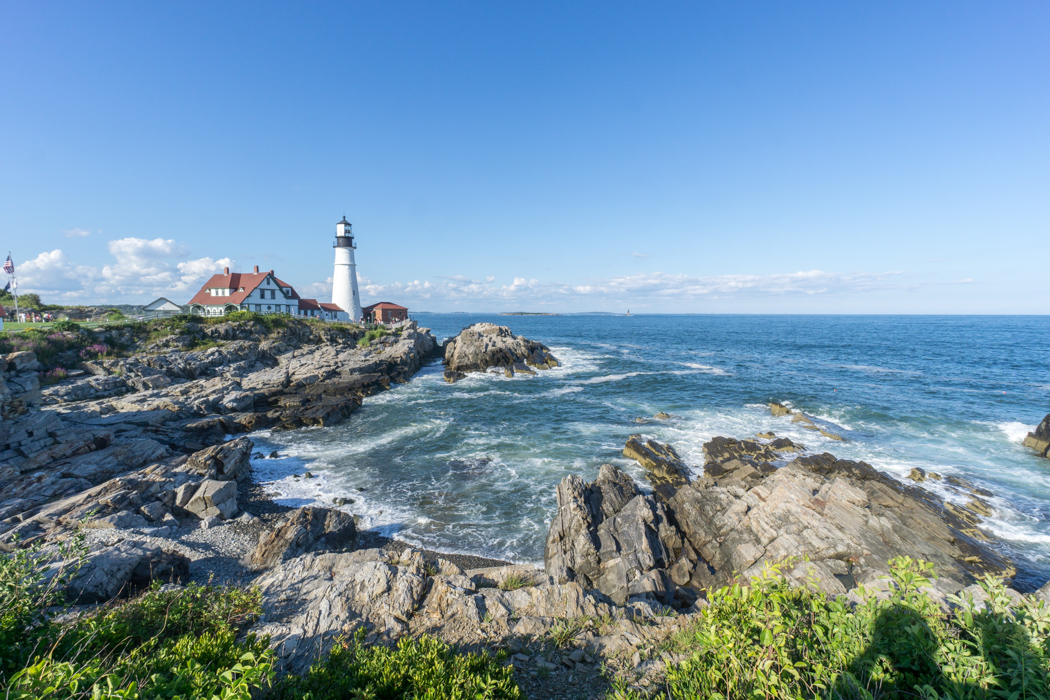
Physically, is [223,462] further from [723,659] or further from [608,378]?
[608,378]

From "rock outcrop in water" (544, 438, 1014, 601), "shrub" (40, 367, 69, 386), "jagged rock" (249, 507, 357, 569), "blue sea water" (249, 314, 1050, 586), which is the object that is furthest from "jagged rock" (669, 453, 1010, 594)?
"shrub" (40, 367, 69, 386)

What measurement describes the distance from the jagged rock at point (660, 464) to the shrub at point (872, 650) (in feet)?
45.6

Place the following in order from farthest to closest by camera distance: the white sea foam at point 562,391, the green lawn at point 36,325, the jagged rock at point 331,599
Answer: the white sea foam at point 562,391 → the green lawn at point 36,325 → the jagged rock at point 331,599

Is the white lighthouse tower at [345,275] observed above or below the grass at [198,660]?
above

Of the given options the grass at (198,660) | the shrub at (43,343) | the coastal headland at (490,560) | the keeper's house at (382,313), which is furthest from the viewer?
the keeper's house at (382,313)

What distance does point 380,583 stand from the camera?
9.40 metres

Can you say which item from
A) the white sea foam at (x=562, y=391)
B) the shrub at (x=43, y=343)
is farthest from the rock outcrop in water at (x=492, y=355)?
the shrub at (x=43, y=343)

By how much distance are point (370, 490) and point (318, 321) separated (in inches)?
1873

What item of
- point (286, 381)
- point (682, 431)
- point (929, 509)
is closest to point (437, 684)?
point (929, 509)

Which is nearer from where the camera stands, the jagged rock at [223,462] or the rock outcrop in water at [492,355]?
the jagged rock at [223,462]

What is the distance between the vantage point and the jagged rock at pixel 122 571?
8.92 metres

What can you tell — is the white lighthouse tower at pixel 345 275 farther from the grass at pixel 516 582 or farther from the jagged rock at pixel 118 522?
the grass at pixel 516 582

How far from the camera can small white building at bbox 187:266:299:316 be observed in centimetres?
5888

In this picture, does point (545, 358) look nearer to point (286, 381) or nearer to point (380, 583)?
point (286, 381)
